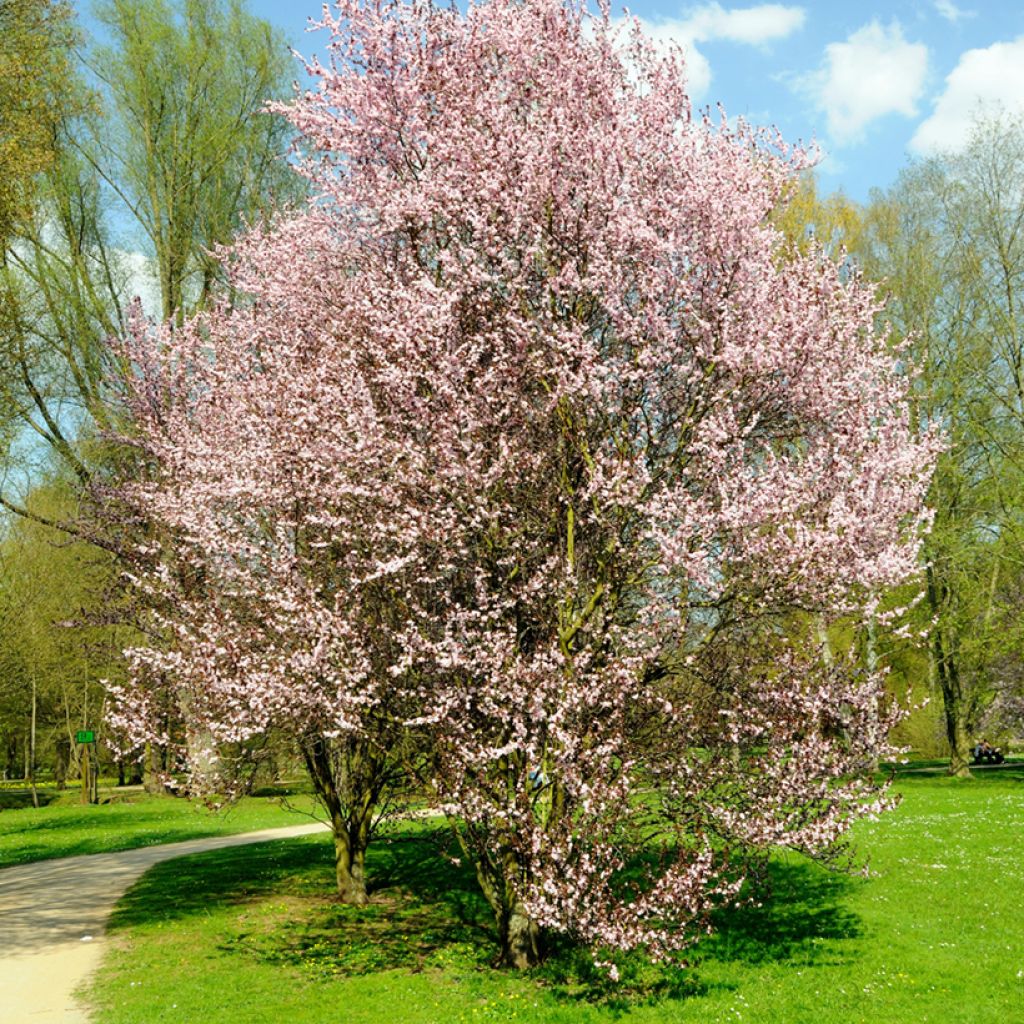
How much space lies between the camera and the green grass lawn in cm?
920

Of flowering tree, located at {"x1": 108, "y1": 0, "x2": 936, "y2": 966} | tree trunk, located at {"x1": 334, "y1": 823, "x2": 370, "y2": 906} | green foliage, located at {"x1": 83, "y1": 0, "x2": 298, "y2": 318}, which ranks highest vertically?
green foliage, located at {"x1": 83, "y1": 0, "x2": 298, "y2": 318}

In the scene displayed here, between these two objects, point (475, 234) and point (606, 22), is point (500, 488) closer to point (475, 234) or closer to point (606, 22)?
point (475, 234)

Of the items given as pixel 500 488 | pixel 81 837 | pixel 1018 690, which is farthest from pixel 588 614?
pixel 1018 690

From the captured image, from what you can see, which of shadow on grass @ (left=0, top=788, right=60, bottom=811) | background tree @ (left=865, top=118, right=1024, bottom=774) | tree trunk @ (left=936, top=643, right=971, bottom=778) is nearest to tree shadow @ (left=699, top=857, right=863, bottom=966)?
background tree @ (left=865, top=118, right=1024, bottom=774)

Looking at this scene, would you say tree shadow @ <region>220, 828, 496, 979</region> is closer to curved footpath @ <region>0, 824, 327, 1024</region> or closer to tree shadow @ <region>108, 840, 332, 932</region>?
tree shadow @ <region>108, 840, 332, 932</region>

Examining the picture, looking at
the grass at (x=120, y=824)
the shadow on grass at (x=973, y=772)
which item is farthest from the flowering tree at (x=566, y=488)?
the shadow on grass at (x=973, y=772)

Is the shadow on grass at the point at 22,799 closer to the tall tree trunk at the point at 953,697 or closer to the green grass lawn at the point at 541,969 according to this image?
the green grass lawn at the point at 541,969

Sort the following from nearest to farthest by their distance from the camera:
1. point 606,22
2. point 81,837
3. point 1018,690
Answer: point 606,22 < point 81,837 < point 1018,690

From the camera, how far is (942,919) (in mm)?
12273

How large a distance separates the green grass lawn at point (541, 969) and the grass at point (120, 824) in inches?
183

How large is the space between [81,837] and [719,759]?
19.4 m

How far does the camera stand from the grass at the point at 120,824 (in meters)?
21.5

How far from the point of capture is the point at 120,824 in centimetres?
2645

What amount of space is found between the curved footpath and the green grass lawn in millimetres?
350
